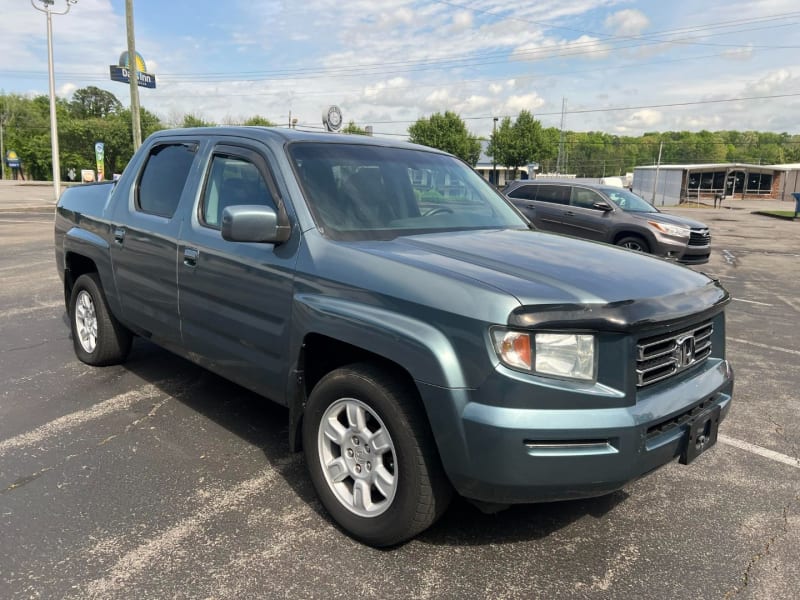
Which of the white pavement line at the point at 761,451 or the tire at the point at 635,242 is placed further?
the tire at the point at 635,242

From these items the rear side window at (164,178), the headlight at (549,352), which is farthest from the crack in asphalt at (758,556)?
the rear side window at (164,178)

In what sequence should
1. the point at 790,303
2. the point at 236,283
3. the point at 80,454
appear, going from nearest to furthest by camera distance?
the point at 236,283 → the point at 80,454 → the point at 790,303

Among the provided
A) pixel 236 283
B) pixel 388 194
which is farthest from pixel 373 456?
pixel 388 194

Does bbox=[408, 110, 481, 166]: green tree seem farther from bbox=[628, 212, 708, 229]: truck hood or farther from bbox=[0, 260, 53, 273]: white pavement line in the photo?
bbox=[0, 260, 53, 273]: white pavement line

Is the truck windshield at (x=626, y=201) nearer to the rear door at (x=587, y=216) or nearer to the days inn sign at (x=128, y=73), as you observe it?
the rear door at (x=587, y=216)

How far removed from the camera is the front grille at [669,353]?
245cm

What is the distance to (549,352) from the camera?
7.67 feet

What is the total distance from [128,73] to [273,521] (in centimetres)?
2403

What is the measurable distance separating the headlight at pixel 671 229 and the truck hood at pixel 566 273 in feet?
30.6

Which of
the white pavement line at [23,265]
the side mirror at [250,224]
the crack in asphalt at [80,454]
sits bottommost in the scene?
the white pavement line at [23,265]

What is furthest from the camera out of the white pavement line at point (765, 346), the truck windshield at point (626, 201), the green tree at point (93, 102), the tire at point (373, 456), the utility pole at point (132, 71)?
the green tree at point (93, 102)

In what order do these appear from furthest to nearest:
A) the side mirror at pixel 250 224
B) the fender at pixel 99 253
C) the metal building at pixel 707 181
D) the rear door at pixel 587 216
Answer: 1. the metal building at pixel 707 181
2. the rear door at pixel 587 216
3. the fender at pixel 99 253
4. the side mirror at pixel 250 224

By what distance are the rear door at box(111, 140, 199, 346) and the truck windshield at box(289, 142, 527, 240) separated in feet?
3.35

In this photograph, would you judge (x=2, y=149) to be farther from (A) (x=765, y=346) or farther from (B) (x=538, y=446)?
(B) (x=538, y=446)
